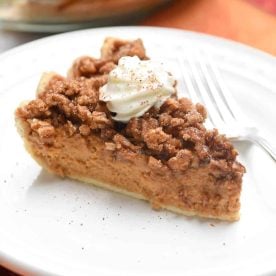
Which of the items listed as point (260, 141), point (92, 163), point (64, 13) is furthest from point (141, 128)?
point (64, 13)

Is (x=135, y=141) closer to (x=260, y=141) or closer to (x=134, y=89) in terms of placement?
(x=134, y=89)

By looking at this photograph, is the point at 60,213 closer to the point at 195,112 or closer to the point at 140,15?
the point at 195,112

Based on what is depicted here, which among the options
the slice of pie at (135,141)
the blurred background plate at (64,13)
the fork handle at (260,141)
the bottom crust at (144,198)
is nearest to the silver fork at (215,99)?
the fork handle at (260,141)

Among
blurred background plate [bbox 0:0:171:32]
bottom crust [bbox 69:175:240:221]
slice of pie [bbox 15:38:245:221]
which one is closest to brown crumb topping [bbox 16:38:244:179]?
slice of pie [bbox 15:38:245:221]

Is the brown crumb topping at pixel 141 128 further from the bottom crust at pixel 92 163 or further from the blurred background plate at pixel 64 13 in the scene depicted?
the blurred background plate at pixel 64 13

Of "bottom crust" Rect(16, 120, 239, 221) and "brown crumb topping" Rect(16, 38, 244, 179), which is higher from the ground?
"brown crumb topping" Rect(16, 38, 244, 179)

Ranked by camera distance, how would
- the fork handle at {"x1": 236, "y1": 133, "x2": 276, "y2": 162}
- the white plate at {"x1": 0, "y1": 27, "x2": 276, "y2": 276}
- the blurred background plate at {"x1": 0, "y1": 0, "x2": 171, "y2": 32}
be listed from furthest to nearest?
the blurred background plate at {"x1": 0, "y1": 0, "x2": 171, "y2": 32} → the fork handle at {"x1": 236, "y1": 133, "x2": 276, "y2": 162} → the white plate at {"x1": 0, "y1": 27, "x2": 276, "y2": 276}

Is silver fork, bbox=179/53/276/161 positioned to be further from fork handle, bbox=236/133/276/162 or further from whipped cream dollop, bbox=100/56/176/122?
whipped cream dollop, bbox=100/56/176/122
